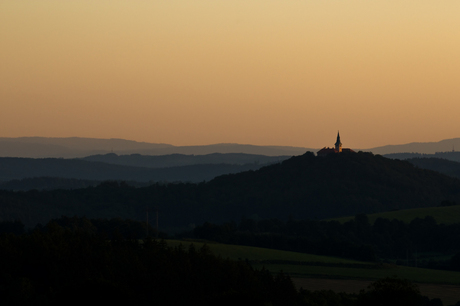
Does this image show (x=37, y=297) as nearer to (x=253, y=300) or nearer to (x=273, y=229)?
(x=253, y=300)

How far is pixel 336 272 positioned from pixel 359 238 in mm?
55216

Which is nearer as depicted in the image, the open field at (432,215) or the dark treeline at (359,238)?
the dark treeline at (359,238)

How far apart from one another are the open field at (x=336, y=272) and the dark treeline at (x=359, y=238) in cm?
768

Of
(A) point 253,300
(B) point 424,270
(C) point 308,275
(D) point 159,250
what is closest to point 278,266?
(C) point 308,275

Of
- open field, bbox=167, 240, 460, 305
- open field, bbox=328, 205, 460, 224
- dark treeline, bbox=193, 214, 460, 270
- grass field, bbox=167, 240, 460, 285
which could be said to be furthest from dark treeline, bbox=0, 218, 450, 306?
open field, bbox=328, 205, 460, 224

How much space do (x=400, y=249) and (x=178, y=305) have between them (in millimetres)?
100561

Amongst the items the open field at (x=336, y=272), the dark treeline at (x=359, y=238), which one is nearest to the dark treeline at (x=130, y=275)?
the open field at (x=336, y=272)

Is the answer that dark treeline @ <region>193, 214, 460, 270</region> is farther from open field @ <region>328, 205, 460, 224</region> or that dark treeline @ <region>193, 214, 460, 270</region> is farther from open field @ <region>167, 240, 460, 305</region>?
open field @ <region>167, 240, 460, 305</region>

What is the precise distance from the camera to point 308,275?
105 metres

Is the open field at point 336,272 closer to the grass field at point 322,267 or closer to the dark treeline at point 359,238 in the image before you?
the grass field at point 322,267

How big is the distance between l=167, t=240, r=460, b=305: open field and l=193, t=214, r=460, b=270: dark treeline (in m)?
7.68

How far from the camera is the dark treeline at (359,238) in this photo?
430 feet

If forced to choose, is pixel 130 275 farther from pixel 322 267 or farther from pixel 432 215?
pixel 432 215

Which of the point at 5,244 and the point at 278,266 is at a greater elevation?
the point at 5,244
